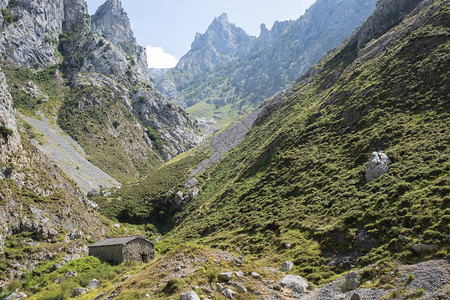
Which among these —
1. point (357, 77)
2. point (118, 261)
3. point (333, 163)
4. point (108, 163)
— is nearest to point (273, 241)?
point (333, 163)

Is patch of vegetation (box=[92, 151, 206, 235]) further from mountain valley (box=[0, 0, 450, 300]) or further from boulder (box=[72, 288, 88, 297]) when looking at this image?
boulder (box=[72, 288, 88, 297])

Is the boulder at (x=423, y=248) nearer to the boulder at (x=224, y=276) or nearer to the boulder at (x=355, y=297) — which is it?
Result: the boulder at (x=355, y=297)

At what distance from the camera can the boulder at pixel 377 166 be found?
32.3 m

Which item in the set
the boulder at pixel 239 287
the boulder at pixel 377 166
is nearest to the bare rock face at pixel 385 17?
the boulder at pixel 377 166

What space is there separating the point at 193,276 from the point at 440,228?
16785mm

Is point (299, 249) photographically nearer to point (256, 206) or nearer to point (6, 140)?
point (256, 206)

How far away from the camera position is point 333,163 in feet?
137

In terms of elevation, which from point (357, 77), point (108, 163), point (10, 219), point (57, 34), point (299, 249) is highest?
point (57, 34)

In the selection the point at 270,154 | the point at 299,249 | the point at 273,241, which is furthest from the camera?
the point at 270,154

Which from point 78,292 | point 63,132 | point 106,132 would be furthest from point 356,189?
point 106,132

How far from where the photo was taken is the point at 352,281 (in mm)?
19703

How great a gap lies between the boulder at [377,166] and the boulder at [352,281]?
50.9ft

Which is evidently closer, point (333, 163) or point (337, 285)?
point (337, 285)

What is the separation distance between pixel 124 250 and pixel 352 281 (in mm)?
24651
